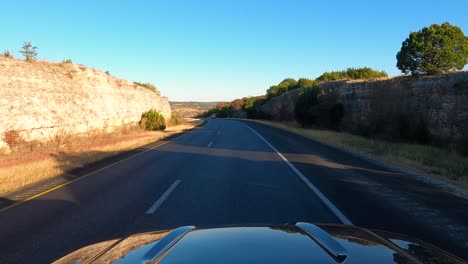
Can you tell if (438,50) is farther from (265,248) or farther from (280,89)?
(280,89)

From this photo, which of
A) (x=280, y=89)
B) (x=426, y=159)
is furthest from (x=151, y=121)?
(x=280, y=89)

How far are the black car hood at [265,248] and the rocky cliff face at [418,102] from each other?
20.8 metres

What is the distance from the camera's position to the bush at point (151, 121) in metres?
45.4

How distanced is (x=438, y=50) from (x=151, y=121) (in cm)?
2701

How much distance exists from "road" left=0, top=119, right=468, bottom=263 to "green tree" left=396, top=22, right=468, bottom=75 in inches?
806

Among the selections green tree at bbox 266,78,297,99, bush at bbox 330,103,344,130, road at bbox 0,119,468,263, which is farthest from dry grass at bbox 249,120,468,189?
green tree at bbox 266,78,297,99

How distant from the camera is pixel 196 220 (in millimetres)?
7867

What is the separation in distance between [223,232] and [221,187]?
7973mm

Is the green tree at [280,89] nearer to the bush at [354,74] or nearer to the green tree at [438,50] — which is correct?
the bush at [354,74]

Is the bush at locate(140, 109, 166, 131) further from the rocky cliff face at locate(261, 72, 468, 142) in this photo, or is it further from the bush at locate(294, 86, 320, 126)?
the rocky cliff face at locate(261, 72, 468, 142)


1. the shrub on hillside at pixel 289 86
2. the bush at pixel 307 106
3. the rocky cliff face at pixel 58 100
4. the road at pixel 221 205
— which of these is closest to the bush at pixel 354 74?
the shrub on hillside at pixel 289 86

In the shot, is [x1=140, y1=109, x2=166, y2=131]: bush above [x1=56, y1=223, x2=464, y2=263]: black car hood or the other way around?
the other way around

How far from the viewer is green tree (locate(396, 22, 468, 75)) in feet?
107

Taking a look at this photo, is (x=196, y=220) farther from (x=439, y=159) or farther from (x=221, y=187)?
(x=439, y=159)
